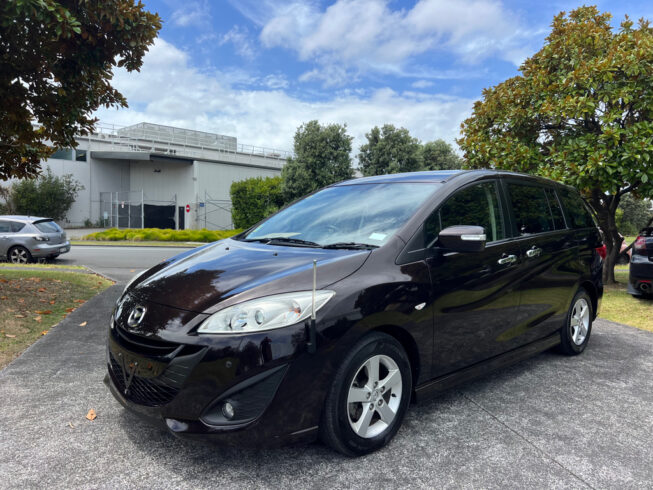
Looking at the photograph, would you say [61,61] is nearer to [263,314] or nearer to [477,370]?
[263,314]

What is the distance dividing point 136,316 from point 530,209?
325cm

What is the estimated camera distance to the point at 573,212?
4898mm

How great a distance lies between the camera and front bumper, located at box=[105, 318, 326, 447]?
2.39 meters

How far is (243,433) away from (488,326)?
196cm

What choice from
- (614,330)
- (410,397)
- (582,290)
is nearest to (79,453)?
(410,397)

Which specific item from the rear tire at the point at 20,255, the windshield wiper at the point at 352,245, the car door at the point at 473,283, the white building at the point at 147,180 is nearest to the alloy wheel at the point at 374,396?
the car door at the point at 473,283

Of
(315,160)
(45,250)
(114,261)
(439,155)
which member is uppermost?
(439,155)

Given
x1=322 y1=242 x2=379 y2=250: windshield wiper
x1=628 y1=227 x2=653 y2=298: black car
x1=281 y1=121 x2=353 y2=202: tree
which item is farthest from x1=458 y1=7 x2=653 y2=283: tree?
x1=281 y1=121 x2=353 y2=202: tree

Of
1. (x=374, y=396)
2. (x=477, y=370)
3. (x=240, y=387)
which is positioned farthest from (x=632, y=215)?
(x=240, y=387)

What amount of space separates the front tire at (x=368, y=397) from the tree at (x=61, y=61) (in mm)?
4911

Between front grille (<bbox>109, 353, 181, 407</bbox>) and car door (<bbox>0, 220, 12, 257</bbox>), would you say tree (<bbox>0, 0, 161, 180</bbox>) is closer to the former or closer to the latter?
front grille (<bbox>109, 353, 181, 407</bbox>)

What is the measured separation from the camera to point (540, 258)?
4078 millimetres

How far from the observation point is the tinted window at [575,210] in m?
4.80

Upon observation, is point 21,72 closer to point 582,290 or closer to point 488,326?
point 488,326
